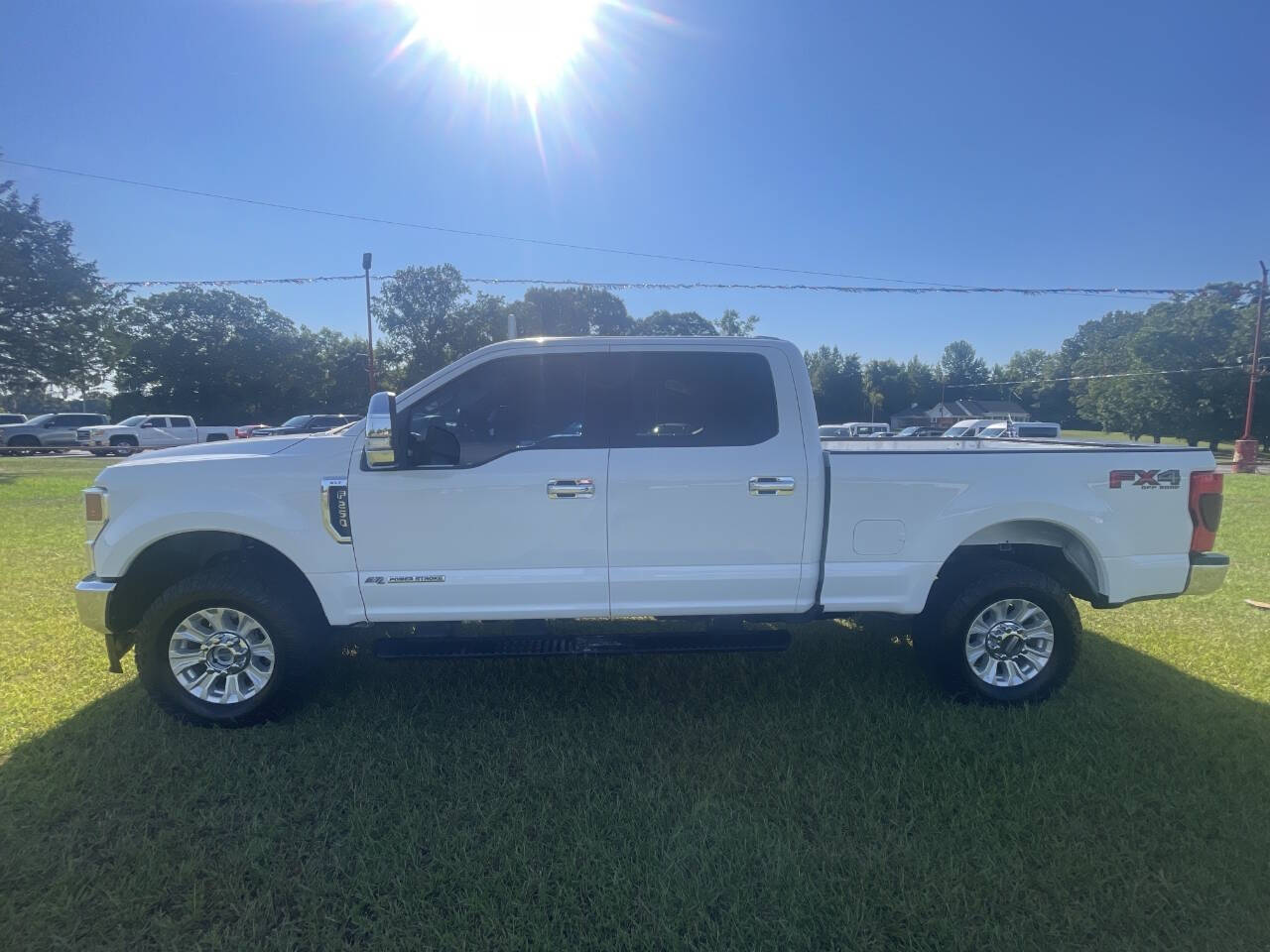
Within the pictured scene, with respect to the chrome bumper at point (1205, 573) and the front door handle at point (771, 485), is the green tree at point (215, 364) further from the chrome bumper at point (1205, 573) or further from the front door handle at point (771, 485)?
the chrome bumper at point (1205, 573)

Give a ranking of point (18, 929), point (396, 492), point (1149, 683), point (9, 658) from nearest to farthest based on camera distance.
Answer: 1. point (18, 929)
2. point (396, 492)
3. point (1149, 683)
4. point (9, 658)

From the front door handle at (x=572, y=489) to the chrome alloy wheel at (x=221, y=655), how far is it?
5.63 ft

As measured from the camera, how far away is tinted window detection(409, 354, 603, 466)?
148 inches

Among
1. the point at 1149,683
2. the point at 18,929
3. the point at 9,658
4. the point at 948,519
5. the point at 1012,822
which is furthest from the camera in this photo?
the point at 9,658

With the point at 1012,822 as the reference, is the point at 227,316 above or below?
above

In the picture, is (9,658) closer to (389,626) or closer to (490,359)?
(389,626)

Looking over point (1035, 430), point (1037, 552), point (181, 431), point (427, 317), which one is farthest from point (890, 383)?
point (1037, 552)

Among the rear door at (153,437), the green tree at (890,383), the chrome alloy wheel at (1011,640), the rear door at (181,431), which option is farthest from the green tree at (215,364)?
the green tree at (890,383)

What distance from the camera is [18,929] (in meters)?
2.38

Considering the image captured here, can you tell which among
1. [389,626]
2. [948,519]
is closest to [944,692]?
[948,519]

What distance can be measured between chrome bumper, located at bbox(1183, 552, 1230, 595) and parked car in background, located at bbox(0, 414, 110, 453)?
1521 inches

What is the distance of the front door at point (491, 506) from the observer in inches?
143

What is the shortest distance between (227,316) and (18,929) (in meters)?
55.7

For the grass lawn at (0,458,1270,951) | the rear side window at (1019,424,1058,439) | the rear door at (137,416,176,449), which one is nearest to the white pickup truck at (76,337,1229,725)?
the grass lawn at (0,458,1270,951)
